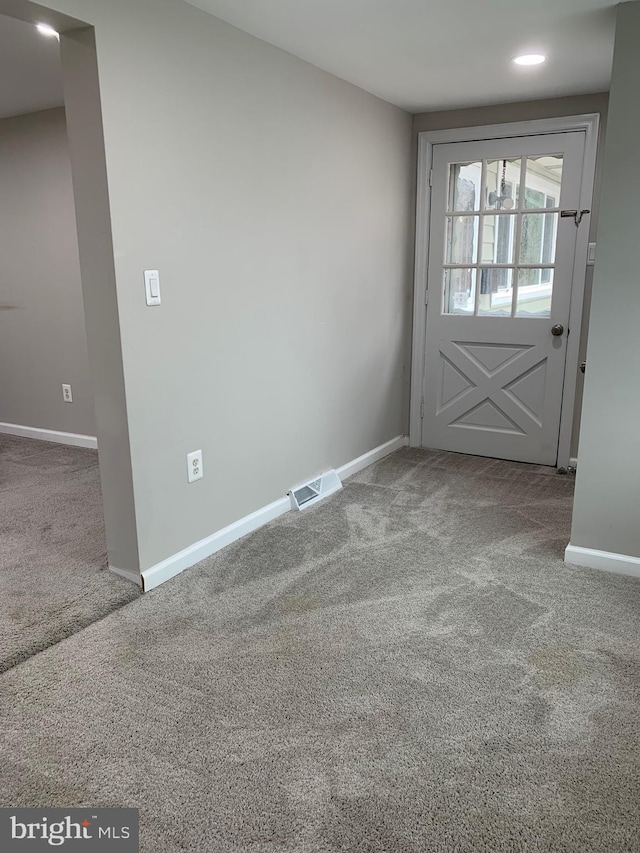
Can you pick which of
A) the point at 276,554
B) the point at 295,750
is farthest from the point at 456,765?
the point at 276,554

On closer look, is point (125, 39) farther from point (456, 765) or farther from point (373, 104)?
point (456, 765)

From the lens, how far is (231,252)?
112 inches

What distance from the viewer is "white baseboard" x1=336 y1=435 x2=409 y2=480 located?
3.98 m

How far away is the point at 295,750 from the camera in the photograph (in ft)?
5.85

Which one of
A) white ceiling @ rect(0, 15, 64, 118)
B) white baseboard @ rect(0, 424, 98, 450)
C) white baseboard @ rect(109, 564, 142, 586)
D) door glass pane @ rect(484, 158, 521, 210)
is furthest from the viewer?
white baseboard @ rect(0, 424, 98, 450)

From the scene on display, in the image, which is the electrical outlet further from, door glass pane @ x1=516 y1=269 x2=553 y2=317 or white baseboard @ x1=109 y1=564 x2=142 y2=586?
door glass pane @ x1=516 y1=269 x2=553 y2=317

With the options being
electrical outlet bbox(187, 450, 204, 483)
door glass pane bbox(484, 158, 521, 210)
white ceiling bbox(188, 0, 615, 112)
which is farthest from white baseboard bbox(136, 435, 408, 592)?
white ceiling bbox(188, 0, 615, 112)

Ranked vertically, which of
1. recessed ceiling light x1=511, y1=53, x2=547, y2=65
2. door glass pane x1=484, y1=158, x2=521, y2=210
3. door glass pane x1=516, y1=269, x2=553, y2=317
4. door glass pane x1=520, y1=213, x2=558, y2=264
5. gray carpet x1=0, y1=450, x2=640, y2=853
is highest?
recessed ceiling light x1=511, y1=53, x2=547, y2=65

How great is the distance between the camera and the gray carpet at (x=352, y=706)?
157 centimetres

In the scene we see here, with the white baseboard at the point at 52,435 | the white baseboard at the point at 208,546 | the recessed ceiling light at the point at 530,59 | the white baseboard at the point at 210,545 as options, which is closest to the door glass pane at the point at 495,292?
the recessed ceiling light at the point at 530,59

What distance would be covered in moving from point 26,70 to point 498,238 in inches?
110

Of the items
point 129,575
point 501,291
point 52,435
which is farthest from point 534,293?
point 52,435

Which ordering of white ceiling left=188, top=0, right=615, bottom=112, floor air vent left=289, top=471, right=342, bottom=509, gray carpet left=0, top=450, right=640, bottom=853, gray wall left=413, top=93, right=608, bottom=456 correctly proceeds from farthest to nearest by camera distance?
gray wall left=413, top=93, right=608, bottom=456, floor air vent left=289, top=471, right=342, bottom=509, white ceiling left=188, top=0, right=615, bottom=112, gray carpet left=0, top=450, right=640, bottom=853

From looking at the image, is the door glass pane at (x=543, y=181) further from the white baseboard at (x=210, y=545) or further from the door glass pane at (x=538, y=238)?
the white baseboard at (x=210, y=545)
